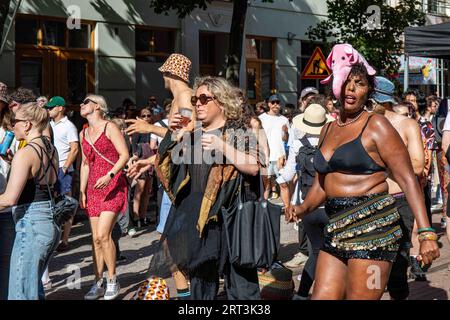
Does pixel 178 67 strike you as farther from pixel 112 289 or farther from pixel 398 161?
pixel 398 161

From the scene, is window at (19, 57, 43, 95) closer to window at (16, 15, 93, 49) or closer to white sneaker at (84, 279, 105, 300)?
window at (16, 15, 93, 49)

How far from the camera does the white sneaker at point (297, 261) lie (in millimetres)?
8727

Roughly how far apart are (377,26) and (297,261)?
10.3 meters

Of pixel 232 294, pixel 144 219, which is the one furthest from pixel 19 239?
pixel 144 219

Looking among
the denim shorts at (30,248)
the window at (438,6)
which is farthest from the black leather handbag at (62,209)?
the window at (438,6)

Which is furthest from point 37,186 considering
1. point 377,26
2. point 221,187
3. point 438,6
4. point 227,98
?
point 438,6

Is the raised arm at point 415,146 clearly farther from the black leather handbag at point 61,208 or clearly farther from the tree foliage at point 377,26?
the tree foliage at point 377,26

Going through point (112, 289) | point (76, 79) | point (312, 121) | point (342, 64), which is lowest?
point (112, 289)

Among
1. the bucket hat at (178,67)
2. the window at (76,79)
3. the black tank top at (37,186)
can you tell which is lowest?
the black tank top at (37,186)

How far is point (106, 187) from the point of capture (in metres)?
7.25

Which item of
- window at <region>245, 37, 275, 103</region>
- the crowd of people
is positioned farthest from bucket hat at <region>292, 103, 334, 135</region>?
window at <region>245, 37, 275, 103</region>

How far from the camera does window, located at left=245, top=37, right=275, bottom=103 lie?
21.4 metres

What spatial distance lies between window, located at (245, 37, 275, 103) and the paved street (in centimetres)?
1023

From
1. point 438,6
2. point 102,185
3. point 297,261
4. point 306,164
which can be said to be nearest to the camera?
point 102,185
